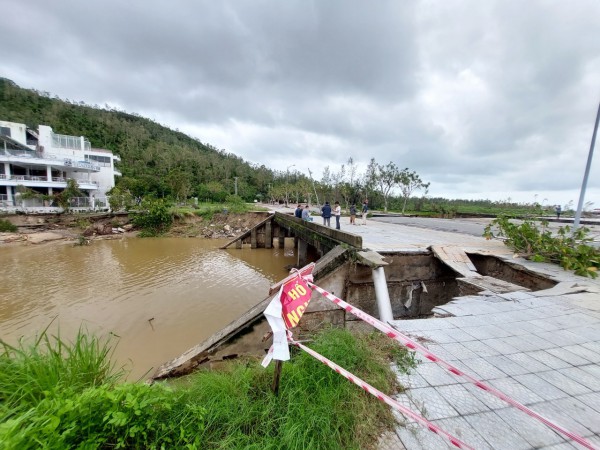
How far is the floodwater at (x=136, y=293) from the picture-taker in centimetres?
695

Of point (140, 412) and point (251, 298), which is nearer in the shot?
point (140, 412)

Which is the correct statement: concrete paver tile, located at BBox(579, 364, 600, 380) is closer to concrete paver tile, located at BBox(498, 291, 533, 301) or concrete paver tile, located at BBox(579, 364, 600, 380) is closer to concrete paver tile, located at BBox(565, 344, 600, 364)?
concrete paver tile, located at BBox(565, 344, 600, 364)

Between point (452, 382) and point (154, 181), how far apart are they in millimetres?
53712

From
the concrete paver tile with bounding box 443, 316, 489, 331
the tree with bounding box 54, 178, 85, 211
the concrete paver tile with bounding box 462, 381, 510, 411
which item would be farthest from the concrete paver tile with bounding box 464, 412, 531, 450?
the tree with bounding box 54, 178, 85, 211

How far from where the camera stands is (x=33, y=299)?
9203 mm

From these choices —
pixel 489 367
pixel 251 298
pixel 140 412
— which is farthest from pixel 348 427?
pixel 251 298

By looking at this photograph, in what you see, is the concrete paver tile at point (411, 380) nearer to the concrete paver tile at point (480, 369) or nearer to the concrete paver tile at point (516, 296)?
the concrete paver tile at point (480, 369)

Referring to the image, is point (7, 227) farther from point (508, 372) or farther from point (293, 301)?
point (508, 372)

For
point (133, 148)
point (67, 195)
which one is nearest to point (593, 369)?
point (67, 195)

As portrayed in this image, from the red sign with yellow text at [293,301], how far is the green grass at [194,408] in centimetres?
75

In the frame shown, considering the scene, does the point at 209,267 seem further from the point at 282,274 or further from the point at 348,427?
the point at 348,427

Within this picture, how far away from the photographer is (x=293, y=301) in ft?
7.23

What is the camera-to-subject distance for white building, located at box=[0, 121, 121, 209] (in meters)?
25.9

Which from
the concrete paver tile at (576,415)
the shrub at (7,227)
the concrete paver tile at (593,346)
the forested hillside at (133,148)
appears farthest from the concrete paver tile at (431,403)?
the forested hillside at (133,148)
